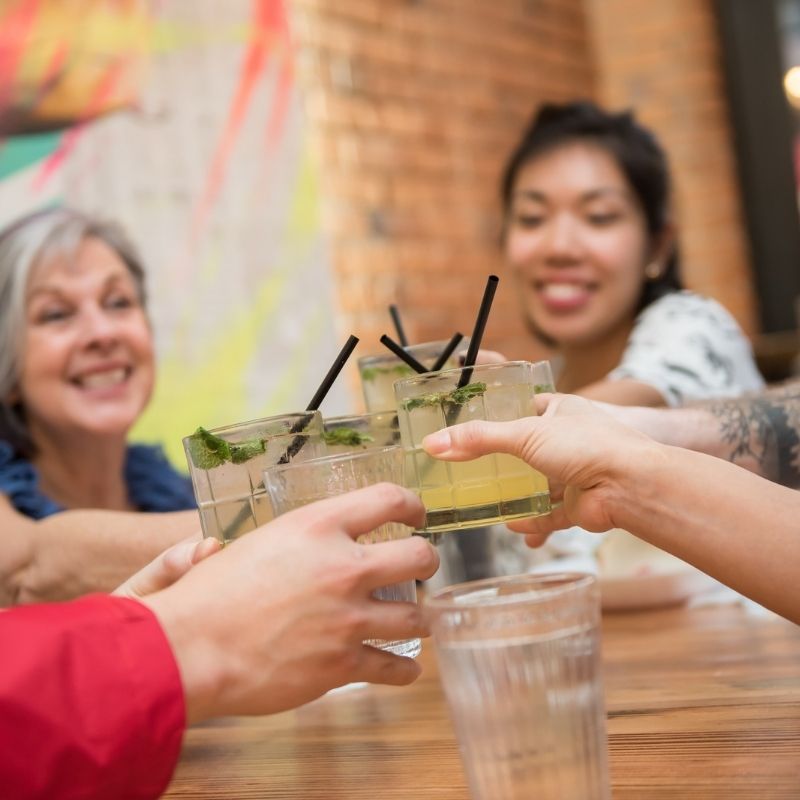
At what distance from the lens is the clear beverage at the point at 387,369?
55.9 inches

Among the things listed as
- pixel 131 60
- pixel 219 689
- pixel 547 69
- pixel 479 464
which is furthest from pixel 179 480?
pixel 547 69

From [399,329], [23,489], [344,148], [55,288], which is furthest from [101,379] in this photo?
[344,148]

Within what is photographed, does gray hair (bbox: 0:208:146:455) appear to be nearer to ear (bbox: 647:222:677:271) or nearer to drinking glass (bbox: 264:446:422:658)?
ear (bbox: 647:222:677:271)

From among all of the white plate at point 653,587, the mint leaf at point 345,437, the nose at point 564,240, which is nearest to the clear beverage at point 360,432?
the mint leaf at point 345,437

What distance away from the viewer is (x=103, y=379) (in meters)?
2.41

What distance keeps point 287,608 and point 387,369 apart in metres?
0.67

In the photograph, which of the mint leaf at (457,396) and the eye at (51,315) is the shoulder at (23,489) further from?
the mint leaf at (457,396)

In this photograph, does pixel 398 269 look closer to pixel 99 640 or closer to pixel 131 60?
pixel 131 60

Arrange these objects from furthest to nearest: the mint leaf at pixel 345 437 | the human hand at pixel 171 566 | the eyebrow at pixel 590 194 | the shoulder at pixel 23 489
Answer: the eyebrow at pixel 590 194 < the shoulder at pixel 23 489 < the mint leaf at pixel 345 437 < the human hand at pixel 171 566

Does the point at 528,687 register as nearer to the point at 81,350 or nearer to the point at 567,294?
the point at 81,350

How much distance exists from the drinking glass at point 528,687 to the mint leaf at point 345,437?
0.50 meters

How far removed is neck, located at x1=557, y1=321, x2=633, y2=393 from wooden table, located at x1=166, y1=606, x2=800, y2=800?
52.2 inches

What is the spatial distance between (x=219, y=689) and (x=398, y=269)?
356 cm

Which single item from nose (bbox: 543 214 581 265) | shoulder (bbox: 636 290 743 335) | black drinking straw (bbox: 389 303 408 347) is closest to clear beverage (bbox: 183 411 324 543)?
black drinking straw (bbox: 389 303 408 347)
